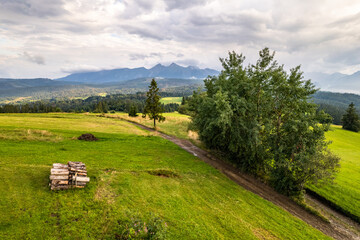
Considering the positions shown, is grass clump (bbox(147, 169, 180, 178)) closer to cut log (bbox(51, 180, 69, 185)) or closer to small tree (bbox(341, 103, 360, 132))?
cut log (bbox(51, 180, 69, 185))

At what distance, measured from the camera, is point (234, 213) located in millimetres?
15258

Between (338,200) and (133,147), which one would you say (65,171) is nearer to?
(133,147)

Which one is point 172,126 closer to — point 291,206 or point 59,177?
point 291,206

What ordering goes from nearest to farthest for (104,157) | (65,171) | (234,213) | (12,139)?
(65,171) < (234,213) < (104,157) < (12,139)

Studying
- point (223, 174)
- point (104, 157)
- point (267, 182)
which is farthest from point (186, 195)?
point (267, 182)

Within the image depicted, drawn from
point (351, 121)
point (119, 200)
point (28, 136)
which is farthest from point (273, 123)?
point (351, 121)

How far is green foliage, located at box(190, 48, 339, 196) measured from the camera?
21016 mm

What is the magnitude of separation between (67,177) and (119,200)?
13.6 feet

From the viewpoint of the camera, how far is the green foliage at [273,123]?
21.0 meters

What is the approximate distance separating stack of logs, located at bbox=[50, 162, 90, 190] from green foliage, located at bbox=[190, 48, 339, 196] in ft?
49.5

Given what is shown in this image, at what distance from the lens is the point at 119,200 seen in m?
13.1

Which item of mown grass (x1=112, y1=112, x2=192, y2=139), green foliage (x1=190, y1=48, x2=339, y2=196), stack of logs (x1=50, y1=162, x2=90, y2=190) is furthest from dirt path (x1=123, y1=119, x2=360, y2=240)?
mown grass (x1=112, y1=112, x2=192, y2=139)

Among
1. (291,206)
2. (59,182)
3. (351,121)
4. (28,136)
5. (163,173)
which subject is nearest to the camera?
(59,182)

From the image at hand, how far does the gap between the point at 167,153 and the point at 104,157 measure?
384 inches
